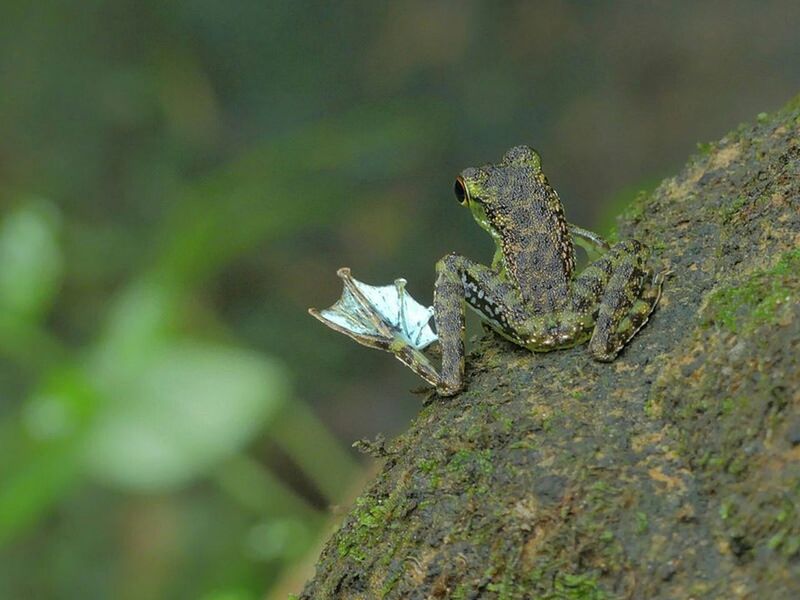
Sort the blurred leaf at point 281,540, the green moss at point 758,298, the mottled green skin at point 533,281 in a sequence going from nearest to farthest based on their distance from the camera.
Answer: the green moss at point 758,298, the mottled green skin at point 533,281, the blurred leaf at point 281,540

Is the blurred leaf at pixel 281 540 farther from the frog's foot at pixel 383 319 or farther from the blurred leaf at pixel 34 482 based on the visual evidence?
the frog's foot at pixel 383 319

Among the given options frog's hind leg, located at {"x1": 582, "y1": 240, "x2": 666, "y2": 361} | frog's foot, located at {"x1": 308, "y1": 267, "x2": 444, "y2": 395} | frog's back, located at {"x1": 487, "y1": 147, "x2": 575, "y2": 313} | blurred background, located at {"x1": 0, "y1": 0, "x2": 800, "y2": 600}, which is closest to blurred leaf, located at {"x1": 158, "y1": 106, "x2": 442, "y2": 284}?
blurred background, located at {"x1": 0, "y1": 0, "x2": 800, "y2": 600}

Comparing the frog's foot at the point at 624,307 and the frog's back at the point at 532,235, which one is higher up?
the frog's back at the point at 532,235

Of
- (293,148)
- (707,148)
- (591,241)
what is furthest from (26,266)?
(707,148)

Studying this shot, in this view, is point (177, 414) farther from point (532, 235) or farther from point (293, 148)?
point (293, 148)

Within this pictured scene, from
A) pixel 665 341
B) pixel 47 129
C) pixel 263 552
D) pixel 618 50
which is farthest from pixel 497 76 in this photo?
pixel 665 341

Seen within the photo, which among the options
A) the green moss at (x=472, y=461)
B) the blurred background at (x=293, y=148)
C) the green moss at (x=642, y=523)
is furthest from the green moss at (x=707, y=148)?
the blurred background at (x=293, y=148)

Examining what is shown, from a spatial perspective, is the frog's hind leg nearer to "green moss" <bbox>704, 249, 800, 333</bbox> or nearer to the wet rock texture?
the wet rock texture

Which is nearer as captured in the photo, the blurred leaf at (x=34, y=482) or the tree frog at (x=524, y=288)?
the tree frog at (x=524, y=288)
